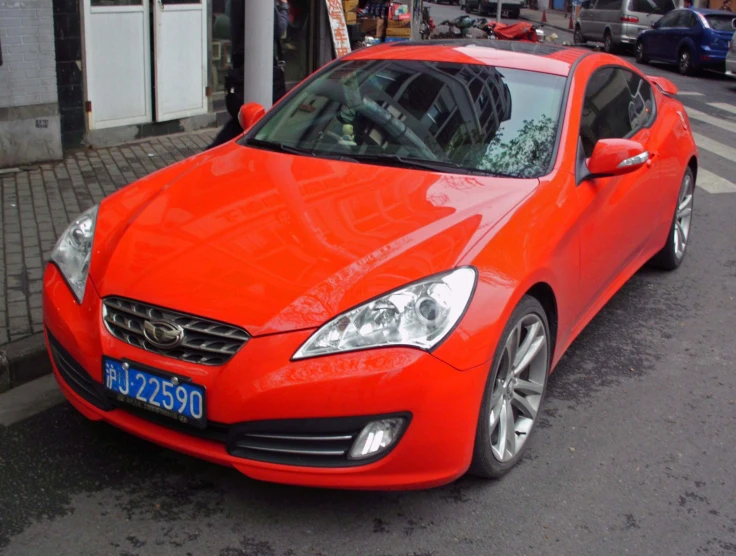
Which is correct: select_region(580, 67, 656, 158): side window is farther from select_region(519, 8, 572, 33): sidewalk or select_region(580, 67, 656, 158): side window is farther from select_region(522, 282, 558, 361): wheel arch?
select_region(519, 8, 572, 33): sidewalk

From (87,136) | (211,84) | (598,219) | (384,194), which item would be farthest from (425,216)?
(211,84)

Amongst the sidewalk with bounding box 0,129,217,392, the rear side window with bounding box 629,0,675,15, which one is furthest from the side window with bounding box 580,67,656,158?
the rear side window with bounding box 629,0,675,15

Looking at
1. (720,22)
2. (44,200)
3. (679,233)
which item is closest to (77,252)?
(44,200)

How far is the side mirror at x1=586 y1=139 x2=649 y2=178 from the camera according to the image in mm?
4078

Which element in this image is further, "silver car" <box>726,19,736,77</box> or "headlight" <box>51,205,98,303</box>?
"silver car" <box>726,19,736,77</box>

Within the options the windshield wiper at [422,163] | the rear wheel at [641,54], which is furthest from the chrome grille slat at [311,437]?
the rear wheel at [641,54]

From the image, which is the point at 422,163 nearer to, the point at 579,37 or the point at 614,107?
the point at 614,107

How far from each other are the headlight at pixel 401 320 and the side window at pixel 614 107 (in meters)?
1.59

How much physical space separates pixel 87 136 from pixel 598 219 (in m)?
5.88

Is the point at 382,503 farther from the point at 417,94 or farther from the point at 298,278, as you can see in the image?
the point at 417,94

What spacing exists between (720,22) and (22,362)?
18.4 m

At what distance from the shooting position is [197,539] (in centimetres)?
310

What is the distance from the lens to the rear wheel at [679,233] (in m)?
5.99

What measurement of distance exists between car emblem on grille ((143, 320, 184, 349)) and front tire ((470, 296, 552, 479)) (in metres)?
1.09
